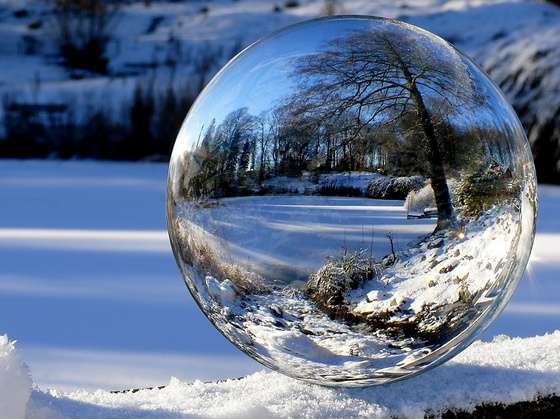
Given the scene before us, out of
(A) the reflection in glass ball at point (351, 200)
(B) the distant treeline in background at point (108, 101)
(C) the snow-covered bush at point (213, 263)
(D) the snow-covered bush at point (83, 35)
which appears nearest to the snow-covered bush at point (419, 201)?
(A) the reflection in glass ball at point (351, 200)

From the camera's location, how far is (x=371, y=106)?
2.01 metres

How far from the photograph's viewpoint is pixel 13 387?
188 centimetres

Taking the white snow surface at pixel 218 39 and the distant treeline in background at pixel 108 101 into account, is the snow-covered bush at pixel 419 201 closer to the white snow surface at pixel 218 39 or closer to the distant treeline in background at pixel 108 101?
the distant treeline in background at pixel 108 101

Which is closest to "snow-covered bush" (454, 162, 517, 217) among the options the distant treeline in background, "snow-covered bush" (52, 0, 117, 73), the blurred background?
the blurred background

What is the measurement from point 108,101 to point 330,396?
8.76 m

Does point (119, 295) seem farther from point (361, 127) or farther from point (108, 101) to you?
point (108, 101)

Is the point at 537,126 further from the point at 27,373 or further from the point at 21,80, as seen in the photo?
the point at 27,373

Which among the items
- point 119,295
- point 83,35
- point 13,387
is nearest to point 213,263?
point 13,387

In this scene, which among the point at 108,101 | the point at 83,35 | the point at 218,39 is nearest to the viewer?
the point at 108,101

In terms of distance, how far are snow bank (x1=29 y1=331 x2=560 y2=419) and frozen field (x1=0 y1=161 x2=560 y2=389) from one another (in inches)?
11.5

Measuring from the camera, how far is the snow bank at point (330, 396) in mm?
2012

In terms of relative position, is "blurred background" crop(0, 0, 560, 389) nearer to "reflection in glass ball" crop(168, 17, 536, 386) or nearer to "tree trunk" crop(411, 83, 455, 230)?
"reflection in glass ball" crop(168, 17, 536, 386)

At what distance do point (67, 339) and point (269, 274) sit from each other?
5.70 ft

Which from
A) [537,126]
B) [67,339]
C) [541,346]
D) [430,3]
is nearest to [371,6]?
[430,3]
